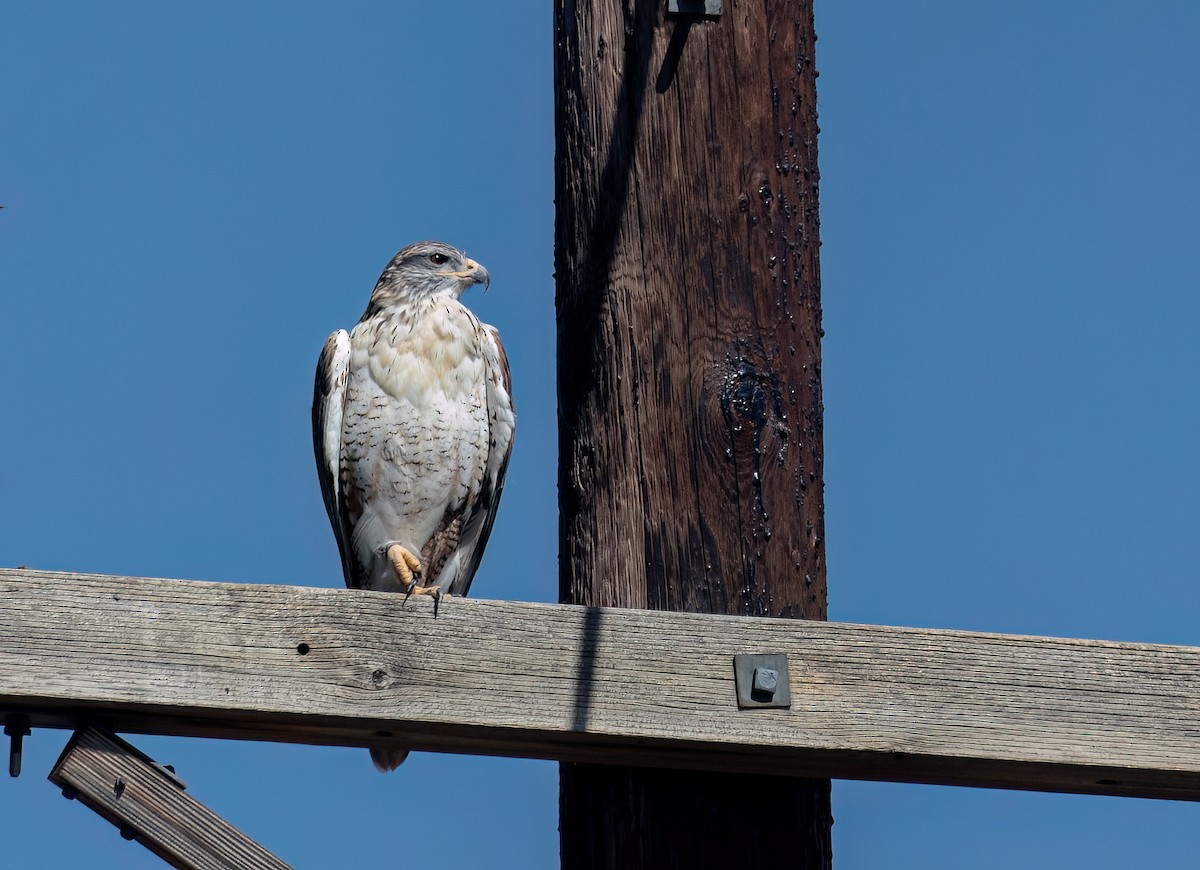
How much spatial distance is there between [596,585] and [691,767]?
410mm

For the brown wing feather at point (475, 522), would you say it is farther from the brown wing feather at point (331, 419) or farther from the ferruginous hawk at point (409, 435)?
the brown wing feather at point (331, 419)

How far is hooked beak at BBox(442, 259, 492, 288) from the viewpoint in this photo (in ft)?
20.4

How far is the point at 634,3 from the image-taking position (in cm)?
344

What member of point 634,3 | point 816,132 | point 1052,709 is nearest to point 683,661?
point 1052,709

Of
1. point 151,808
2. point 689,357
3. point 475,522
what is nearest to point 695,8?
point 689,357

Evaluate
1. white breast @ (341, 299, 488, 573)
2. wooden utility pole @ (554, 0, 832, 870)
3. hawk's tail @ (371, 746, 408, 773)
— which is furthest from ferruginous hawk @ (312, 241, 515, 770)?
wooden utility pole @ (554, 0, 832, 870)

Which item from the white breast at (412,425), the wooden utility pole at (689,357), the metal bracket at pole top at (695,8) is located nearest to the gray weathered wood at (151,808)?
the wooden utility pole at (689,357)

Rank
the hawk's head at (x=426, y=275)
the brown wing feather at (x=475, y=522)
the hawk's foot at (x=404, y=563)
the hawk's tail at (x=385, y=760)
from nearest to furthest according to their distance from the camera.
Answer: the hawk's tail at (x=385, y=760)
the hawk's foot at (x=404, y=563)
the brown wing feather at (x=475, y=522)
the hawk's head at (x=426, y=275)

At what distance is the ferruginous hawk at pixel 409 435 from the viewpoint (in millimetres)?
5488

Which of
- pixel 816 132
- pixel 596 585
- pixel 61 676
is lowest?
pixel 61 676

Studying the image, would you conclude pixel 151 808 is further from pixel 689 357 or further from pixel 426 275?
pixel 426 275

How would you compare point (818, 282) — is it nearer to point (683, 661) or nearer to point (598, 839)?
point (683, 661)

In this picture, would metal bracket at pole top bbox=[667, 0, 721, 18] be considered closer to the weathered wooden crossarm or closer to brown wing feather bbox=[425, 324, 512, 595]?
the weathered wooden crossarm

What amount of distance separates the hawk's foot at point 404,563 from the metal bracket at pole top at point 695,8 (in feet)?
7.96
